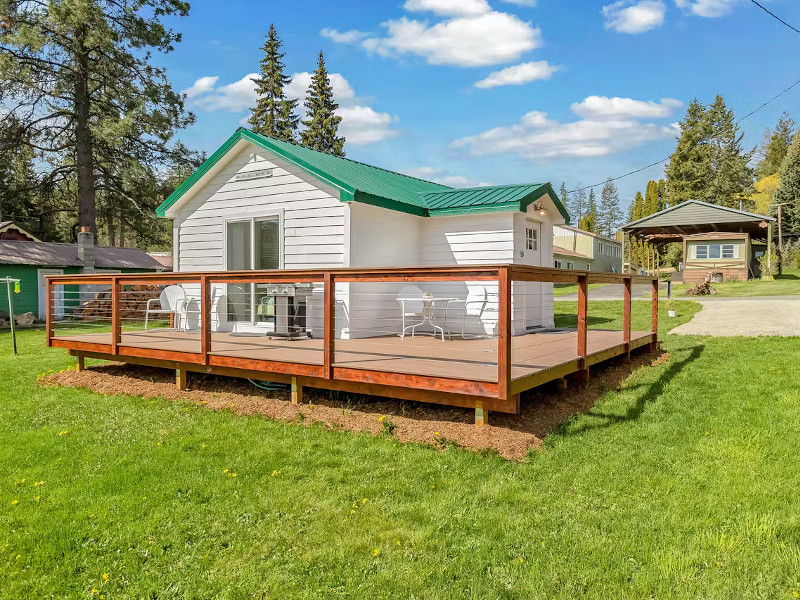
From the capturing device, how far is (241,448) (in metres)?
4.34

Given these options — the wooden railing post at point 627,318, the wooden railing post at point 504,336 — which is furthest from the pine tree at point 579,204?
the wooden railing post at point 504,336

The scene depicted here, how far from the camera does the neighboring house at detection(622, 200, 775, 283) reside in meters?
22.5

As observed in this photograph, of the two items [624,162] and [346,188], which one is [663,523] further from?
[624,162]

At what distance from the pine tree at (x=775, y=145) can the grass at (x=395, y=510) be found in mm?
52404

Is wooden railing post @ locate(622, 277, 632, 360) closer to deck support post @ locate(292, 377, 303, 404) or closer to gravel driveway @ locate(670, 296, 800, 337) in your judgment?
gravel driveway @ locate(670, 296, 800, 337)

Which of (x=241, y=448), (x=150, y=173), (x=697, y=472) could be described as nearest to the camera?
(x=697, y=472)

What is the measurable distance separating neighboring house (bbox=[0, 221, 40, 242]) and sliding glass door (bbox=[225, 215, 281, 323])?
17316 millimetres

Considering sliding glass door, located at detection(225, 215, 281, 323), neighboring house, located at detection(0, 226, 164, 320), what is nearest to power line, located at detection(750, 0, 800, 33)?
sliding glass door, located at detection(225, 215, 281, 323)

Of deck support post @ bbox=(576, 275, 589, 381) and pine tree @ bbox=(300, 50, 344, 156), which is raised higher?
pine tree @ bbox=(300, 50, 344, 156)

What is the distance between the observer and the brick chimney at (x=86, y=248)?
60.2 ft

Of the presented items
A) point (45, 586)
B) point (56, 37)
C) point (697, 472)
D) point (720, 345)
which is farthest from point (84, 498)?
point (56, 37)

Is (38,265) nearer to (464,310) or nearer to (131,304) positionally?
(131,304)

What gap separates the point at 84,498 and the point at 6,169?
21.3 metres

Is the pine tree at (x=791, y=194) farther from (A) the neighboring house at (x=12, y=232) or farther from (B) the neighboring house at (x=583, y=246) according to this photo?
(A) the neighboring house at (x=12, y=232)
